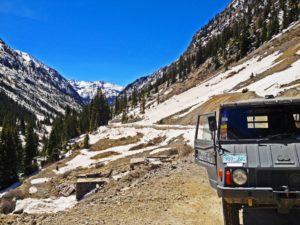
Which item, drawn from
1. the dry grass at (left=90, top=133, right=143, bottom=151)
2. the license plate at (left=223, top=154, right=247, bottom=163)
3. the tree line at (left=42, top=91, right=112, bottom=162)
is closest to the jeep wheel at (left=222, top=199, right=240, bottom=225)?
the license plate at (left=223, top=154, right=247, bottom=163)

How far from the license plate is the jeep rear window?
0.68 meters

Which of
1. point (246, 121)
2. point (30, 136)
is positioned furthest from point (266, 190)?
point (30, 136)

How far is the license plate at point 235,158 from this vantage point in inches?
309

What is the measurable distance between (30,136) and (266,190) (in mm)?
71980

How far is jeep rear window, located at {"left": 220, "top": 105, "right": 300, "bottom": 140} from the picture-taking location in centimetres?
861

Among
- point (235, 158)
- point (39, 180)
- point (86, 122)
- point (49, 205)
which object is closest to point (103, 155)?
point (39, 180)

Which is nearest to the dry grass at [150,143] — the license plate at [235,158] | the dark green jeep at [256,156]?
the dark green jeep at [256,156]

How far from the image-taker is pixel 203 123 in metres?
11.0

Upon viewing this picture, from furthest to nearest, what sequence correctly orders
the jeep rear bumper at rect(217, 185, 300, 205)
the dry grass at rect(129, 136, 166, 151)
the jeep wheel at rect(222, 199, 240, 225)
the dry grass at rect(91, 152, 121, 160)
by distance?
1. the dry grass at rect(91, 152, 121, 160)
2. the dry grass at rect(129, 136, 166, 151)
3. the jeep wheel at rect(222, 199, 240, 225)
4. the jeep rear bumper at rect(217, 185, 300, 205)

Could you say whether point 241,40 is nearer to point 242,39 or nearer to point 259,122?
point 242,39

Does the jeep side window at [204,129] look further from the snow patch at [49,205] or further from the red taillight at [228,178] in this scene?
the snow patch at [49,205]

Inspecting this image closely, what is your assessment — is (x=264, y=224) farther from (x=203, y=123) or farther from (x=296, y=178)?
(x=203, y=123)

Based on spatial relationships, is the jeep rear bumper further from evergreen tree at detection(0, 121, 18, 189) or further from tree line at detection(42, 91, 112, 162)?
tree line at detection(42, 91, 112, 162)

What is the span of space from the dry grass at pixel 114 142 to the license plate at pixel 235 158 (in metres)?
47.3
